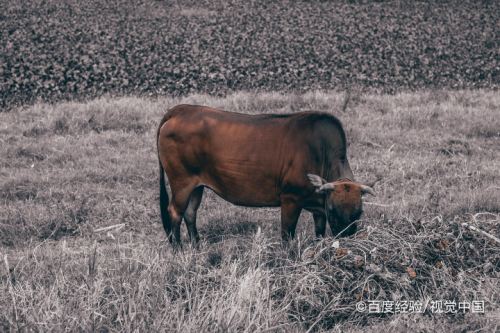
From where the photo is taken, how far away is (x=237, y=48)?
20516mm

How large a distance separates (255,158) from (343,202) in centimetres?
124

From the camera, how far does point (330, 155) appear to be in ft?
23.6

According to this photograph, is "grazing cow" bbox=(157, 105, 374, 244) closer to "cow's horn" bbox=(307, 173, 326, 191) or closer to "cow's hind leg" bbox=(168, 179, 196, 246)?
"cow's hind leg" bbox=(168, 179, 196, 246)

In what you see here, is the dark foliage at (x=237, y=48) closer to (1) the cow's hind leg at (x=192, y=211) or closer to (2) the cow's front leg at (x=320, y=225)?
(1) the cow's hind leg at (x=192, y=211)

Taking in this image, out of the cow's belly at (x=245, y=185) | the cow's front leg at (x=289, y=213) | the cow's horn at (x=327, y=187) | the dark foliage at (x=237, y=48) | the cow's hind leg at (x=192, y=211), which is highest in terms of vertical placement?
the cow's horn at (x=327, y=187)

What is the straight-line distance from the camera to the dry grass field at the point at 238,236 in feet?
18.4

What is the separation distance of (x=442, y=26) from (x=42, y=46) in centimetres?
1376

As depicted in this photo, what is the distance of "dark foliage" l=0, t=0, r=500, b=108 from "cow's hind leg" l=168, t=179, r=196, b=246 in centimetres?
874

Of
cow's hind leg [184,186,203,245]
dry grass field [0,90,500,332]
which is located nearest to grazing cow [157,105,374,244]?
cow's hind leg [184,186,203,245]

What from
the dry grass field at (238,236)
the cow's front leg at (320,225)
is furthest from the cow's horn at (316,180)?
the cow's front leg at (320,225)

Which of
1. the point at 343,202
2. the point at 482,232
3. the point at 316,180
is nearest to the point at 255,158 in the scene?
the point at 316,180

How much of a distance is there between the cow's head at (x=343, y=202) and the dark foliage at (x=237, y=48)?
1000 cm

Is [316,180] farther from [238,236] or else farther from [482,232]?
[482,232]

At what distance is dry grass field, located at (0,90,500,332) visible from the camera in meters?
5.60
